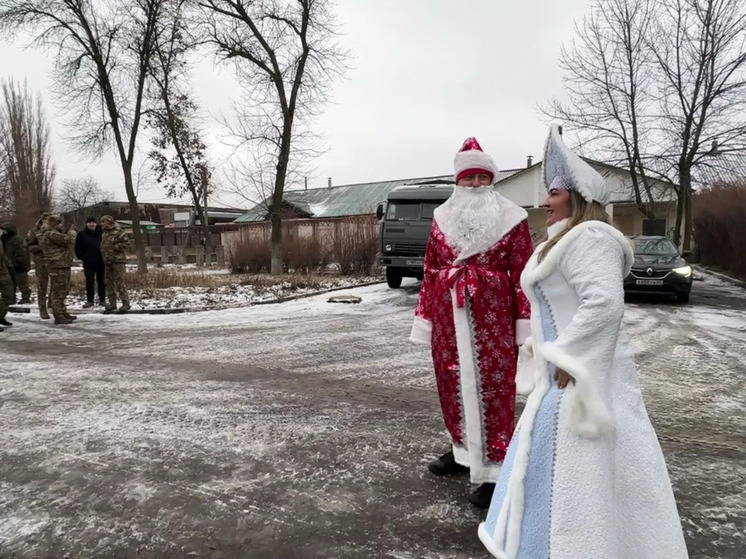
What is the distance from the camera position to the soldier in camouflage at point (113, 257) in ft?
33.3

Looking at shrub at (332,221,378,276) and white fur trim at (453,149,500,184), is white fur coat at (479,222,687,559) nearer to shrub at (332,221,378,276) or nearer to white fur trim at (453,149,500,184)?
white fur trim at (453,149,500,184)

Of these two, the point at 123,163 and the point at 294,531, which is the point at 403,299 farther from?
the point at 123,163

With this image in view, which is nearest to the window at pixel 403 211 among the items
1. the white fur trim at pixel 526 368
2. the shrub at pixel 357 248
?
the shrub at pixel 357 248

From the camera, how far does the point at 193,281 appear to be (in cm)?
1524

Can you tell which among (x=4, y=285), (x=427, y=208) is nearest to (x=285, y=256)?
(x=427, y=208)

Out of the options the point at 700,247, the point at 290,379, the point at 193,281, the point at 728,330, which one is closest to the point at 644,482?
the point at 290,379

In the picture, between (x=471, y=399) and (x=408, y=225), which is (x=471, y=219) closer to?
(x=471, y=399)

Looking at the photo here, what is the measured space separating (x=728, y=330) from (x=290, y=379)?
6.89 meters

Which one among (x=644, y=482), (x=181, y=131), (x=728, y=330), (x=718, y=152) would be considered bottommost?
(x=728, y=330)

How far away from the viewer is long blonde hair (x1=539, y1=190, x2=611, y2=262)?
1.98 m

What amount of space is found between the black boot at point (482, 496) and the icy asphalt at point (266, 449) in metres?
0.06

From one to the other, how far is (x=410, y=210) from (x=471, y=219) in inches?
440

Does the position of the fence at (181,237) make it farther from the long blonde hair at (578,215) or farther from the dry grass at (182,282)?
the long blonde hair at (578,215)

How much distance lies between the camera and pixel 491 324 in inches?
115
